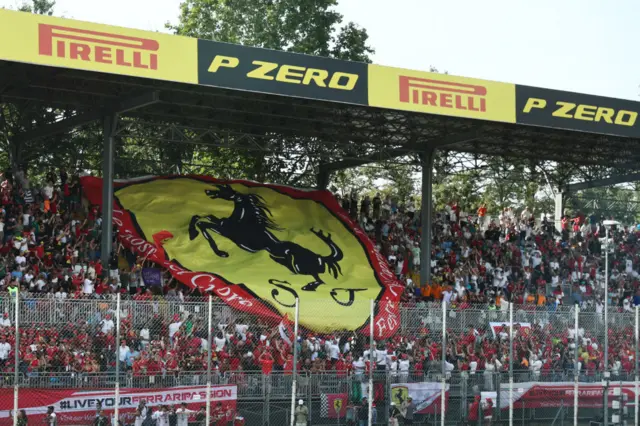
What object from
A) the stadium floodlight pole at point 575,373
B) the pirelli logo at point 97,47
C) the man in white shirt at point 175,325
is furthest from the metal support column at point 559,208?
the man in white shirt at point 175,325

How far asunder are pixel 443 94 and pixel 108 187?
9.47m

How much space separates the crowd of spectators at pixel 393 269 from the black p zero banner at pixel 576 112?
5.54 m

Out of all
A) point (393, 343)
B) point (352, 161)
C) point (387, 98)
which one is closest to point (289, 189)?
point (352, 161)

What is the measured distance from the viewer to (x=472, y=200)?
57.8m

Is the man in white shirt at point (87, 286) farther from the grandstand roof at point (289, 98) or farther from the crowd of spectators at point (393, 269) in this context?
the grandstand roof at point (289, 98)

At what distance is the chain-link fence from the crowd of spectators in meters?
0.04

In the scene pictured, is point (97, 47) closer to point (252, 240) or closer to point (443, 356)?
point (252, 240)

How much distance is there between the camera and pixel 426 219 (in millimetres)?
32531

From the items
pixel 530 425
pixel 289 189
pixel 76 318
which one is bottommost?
pixel 530 425

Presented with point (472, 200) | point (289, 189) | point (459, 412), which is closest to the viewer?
point (459, 412)

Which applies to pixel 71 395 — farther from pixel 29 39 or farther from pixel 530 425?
pixel 530 425

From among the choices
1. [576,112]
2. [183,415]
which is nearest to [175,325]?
[183,415]

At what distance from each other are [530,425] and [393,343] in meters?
3.67

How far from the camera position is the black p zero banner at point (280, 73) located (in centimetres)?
2338
